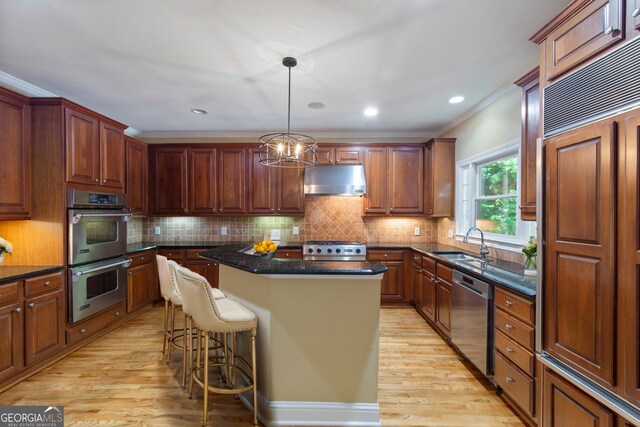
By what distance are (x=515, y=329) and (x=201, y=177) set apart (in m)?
4.30

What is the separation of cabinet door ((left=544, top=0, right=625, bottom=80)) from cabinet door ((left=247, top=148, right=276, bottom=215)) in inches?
140

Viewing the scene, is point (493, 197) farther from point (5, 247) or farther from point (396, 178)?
point (5, 247)

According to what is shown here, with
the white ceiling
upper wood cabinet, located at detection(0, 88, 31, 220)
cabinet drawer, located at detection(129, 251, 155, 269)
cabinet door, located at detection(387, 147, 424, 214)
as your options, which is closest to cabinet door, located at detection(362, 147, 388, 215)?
cabinet door, located at detection(387, 147, 424, 214)

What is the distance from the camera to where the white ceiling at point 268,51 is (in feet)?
6.27

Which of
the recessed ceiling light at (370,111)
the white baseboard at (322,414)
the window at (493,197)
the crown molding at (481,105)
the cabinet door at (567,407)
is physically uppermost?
the recessed ceiling light at (370,111)

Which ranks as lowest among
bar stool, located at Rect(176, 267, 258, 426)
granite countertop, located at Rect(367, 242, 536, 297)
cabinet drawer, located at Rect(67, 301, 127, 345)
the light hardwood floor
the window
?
the light hardwood floor

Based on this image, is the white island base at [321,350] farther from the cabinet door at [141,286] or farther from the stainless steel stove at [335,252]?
the cabinet door at [141,286]

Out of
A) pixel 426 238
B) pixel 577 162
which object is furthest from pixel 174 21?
pixel 426 238

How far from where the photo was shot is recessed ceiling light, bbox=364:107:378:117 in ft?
12.2

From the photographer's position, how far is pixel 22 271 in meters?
2.46

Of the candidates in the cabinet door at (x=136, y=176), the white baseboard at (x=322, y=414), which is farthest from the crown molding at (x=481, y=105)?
the cabinet door at (x=136, y=176)

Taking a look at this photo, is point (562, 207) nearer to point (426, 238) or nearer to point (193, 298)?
point (193, 298)

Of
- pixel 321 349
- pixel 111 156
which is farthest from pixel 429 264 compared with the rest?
pixel 111 156

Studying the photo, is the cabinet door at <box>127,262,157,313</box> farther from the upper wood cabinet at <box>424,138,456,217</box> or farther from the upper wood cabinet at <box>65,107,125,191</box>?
the upper wood cabinet at <box>424,138,456,217</box>
